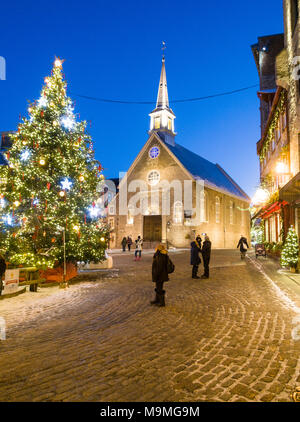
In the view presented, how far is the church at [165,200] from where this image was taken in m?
34.6

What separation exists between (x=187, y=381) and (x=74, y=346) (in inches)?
74.6

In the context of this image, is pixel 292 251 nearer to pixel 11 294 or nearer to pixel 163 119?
pixel 11 294

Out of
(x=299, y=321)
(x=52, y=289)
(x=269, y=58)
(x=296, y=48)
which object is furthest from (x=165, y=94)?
(x=299, y=321)

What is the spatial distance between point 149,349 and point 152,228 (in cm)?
3246

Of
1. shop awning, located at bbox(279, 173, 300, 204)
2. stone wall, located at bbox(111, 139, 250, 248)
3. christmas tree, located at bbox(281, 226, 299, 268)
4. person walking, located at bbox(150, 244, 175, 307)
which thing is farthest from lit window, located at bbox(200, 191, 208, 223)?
person walking, located at bbox(150, 244, 175, 307)

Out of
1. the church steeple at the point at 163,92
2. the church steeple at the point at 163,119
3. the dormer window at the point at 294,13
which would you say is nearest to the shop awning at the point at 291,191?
the dormer window at the point at 294,13

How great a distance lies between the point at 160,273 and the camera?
662cm

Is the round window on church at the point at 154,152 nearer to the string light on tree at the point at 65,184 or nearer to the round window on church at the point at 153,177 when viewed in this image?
the round window on church at the point at 153,177

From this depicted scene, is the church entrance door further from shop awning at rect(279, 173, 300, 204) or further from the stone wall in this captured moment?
shop awning at rect(279, 173, 300, 204)

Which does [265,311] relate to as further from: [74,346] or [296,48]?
[296,48]

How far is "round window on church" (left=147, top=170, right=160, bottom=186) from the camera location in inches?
1479

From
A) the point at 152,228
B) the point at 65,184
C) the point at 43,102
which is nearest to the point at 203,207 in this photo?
the point at 152,228

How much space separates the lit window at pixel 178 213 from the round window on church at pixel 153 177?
4.62m

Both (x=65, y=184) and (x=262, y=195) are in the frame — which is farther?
(x=262, y=195)
